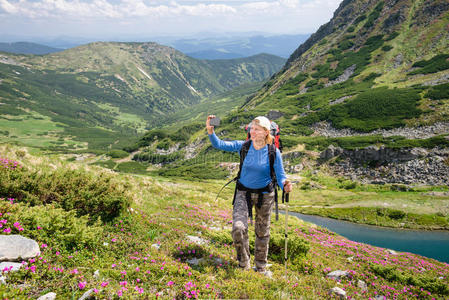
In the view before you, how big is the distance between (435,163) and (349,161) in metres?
21.0

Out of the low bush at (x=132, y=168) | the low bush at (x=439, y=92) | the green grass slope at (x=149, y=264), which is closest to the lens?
the green grass slope at (x=149, y=264)

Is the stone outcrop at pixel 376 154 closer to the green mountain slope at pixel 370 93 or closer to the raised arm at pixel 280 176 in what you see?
the green mountain slope at pixel 370 93

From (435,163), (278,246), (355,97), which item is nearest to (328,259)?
(278,246)

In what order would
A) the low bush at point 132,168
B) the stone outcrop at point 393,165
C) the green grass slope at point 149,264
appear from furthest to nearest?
the low bush at point 132,168 < the stone outcrop at point 393,165 < the green grass slope at point 149,264

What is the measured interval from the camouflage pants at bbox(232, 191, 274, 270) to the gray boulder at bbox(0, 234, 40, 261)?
4.93 metres

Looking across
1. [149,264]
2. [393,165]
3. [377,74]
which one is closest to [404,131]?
[393,165]

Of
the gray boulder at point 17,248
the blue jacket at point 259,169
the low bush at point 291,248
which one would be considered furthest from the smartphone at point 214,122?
the gray boulder at point 17,248

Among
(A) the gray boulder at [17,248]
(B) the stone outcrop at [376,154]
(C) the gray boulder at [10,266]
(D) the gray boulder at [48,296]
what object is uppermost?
(A) the gray boulder at [17,248]

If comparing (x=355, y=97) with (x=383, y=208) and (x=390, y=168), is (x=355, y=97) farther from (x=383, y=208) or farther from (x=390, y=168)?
(x=383, y=208)

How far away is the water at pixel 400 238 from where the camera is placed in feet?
95.8

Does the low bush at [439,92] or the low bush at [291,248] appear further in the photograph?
the low bush at [439,92]

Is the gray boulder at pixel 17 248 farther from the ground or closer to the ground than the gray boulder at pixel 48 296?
farther from the ground

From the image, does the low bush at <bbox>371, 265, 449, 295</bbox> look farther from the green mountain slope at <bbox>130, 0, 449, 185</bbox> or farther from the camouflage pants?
the green mountain slope at <bbox>130, 0, 449, 185</bbox>

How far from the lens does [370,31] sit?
560ft
